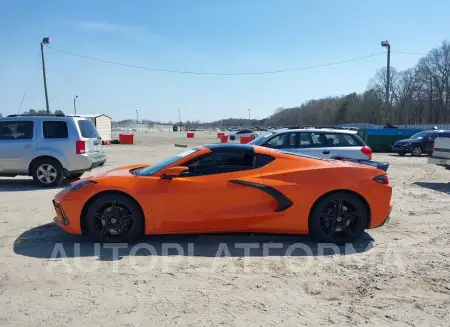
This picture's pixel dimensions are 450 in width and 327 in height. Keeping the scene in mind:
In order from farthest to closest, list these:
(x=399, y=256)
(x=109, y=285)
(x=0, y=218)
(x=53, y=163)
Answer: (x=53, y=163)
(x=0, y=218)
(x=399, y=256)
(x=109, y=285)

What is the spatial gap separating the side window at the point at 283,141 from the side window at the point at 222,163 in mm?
4900

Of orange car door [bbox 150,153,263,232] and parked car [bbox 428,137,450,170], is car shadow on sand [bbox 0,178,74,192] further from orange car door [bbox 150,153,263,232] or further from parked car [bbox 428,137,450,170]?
parked car [bbox 428,137,450,170]

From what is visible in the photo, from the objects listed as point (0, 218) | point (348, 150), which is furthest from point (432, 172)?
point (0, 218)

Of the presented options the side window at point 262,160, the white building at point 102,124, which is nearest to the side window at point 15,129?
the side window at point 262,160

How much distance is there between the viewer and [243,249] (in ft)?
16.1

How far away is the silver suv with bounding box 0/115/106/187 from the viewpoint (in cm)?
973

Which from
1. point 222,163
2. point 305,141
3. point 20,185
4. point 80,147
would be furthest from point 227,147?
point 20,185

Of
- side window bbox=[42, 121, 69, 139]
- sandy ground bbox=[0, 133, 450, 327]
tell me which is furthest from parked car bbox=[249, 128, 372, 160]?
side window bbox=[42, 121, 69, 139]

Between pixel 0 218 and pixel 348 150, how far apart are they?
791 cm

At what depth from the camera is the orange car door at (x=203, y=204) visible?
4.97 meters

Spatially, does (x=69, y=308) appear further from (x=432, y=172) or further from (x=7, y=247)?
(x=432, y=172)

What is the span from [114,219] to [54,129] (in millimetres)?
5947

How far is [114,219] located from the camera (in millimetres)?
5023

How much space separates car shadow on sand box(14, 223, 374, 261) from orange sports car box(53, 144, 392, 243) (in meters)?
0.17
